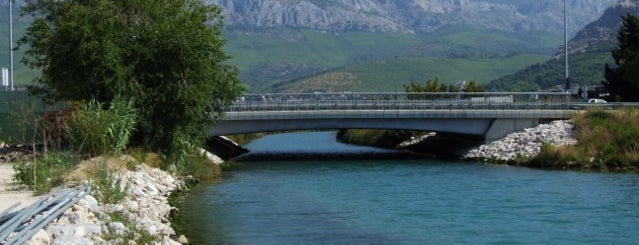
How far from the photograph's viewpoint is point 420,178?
47.2 m

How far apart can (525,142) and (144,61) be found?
2824 cm

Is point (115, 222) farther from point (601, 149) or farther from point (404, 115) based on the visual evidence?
point (404, 115)

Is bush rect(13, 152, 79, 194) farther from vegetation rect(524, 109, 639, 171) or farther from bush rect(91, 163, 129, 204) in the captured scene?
vegetation rect(524, 109, 639, 171)

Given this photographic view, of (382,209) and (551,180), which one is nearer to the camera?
(382,209)

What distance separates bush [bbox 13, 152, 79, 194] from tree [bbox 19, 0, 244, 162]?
32.9 ft

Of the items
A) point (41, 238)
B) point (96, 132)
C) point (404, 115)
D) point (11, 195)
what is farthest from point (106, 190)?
point (404, 115)

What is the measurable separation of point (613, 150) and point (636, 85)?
2378 cm

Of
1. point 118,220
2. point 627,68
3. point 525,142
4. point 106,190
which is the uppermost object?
point 627,68

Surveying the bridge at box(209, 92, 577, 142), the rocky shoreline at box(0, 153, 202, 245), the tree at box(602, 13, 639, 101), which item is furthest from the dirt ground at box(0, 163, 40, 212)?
the tree at box(602, 13, 639, 101)

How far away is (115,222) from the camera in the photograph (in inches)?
910

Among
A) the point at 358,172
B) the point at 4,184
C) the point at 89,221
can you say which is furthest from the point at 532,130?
the point at 89,221

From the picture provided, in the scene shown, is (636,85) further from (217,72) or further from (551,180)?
(217,72)

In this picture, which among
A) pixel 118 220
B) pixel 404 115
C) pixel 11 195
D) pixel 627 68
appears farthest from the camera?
pixel 627 68

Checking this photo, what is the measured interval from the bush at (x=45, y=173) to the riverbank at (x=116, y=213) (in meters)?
0.34
